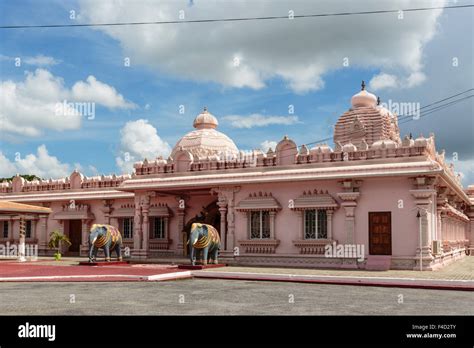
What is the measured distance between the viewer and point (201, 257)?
21.8 metres

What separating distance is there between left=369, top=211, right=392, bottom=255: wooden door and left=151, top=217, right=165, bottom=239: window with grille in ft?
36.5

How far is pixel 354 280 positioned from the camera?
1617 centimetres

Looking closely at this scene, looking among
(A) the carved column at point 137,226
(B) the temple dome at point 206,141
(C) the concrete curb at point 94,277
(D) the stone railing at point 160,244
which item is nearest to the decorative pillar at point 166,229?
(D) the stone railing at point 160,244

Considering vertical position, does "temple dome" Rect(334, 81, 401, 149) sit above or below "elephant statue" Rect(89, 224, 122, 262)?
above

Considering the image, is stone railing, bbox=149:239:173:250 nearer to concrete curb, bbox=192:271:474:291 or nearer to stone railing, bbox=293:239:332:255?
stone railing, bbox=293:239:332:255

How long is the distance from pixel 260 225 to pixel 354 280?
7554mm

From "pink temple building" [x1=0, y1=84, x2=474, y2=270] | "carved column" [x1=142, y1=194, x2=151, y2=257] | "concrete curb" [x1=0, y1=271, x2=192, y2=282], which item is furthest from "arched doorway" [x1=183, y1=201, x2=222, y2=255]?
"concrete curb" [x1=0, y1=271, x2=192, y2=282]

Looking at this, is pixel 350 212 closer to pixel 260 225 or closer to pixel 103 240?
pixel 260 225

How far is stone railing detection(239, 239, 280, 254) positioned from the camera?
22719mm

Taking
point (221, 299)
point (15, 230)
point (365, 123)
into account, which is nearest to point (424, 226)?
point (365, 123)

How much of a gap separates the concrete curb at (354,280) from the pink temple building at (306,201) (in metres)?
4.30

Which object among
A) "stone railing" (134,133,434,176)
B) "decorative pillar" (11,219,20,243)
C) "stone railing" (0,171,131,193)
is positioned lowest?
"decorative pillar" (11,219,20,243)
